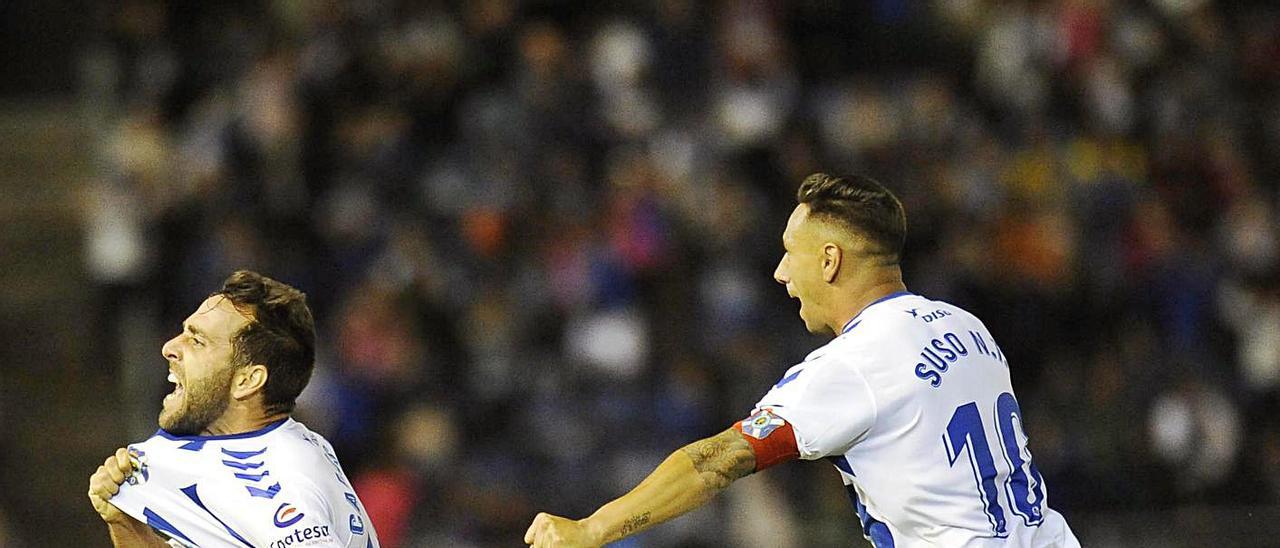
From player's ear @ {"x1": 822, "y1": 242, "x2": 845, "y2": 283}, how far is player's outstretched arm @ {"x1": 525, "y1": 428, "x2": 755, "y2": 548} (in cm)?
70

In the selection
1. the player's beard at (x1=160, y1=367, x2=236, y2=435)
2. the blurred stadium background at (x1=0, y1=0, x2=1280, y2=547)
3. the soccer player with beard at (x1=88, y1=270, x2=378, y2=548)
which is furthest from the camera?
the blurred stadium background at (x1=0, y1=0, x2=1280, y2=547)

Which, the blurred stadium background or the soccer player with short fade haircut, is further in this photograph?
the blurred stadium background

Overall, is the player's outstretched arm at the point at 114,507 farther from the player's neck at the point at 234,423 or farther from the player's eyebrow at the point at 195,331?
the player's eyebrow at the point at 195,331

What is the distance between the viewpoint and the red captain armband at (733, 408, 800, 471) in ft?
16.2

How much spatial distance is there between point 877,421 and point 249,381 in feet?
6.49

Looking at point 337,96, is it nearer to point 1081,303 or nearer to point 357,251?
point 357,251

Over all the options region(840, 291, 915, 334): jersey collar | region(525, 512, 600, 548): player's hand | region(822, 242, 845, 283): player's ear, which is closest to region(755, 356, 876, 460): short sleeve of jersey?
region(840, 291, 915, 334): jersey collar

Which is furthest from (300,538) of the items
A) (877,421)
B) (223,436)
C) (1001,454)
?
(1001,454)

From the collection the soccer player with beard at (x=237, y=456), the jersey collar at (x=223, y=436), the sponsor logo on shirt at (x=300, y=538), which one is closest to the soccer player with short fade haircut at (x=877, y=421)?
the sponsor logo on shirt at (x=300, y=538)

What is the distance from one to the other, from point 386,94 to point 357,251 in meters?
1.69

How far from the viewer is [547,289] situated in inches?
496

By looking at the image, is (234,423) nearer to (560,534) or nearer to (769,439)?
(560,534)

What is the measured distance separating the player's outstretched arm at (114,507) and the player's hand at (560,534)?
1.44 m

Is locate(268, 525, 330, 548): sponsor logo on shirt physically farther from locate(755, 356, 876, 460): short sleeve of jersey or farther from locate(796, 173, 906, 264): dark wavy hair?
locate(796, 173, 906, 264): dark wavy hair
